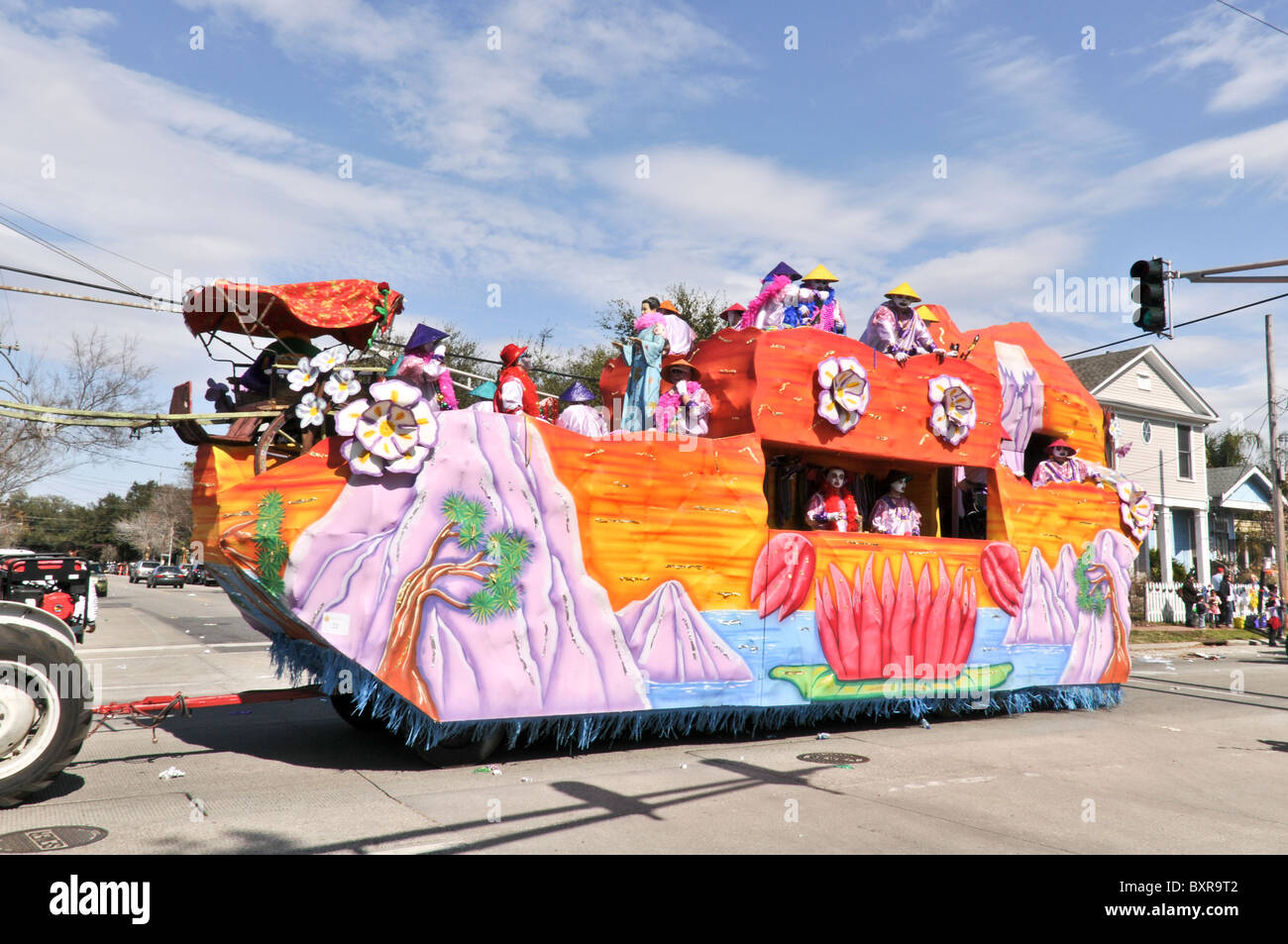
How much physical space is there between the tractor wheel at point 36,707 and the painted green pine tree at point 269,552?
1.22 metres

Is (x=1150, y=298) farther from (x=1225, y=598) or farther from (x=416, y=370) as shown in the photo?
(x=1225, y=598)

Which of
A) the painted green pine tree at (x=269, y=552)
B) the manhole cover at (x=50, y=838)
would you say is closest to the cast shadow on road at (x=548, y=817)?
the manhole cover at (x=50, y=838)

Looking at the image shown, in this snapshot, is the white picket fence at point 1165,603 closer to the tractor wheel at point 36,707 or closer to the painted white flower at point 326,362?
the painted white flower at point 326,362

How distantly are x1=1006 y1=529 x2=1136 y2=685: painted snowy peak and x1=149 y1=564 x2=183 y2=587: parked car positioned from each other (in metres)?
49.8

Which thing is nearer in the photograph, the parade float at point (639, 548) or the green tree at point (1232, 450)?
→ the parade float at point (639, 548)

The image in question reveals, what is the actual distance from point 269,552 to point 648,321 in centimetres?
413

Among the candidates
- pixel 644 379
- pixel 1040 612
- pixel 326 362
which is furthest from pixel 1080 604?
pixel 326 362

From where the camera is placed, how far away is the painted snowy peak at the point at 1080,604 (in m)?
10.5

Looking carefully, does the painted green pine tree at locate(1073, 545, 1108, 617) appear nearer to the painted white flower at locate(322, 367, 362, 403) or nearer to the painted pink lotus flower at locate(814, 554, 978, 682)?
the painted pink lotus flower at locate(814, 554, 978, 682)

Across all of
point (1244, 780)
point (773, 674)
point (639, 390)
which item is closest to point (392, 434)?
point (639, 390)

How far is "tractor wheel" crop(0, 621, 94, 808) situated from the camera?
5.84 meters
